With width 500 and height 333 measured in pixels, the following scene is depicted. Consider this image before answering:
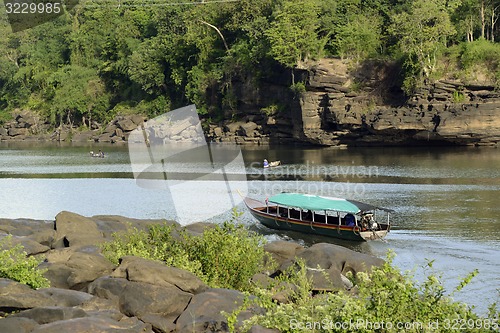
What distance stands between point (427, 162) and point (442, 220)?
21602mm

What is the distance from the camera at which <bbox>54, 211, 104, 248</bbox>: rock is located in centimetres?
2367

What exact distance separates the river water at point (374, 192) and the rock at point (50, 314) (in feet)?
23.4

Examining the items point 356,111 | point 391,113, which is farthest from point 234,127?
point 391,113

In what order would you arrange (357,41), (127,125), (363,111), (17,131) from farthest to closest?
(17,131) < (127,125) < (357,41) < (363,111)

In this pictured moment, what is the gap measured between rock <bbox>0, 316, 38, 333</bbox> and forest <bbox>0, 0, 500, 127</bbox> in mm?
54370

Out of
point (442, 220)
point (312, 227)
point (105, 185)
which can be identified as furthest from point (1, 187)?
point (442, 220)

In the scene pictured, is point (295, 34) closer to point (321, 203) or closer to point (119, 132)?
point (119, 132)

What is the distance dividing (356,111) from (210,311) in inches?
2143

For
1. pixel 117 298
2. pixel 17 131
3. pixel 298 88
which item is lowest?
pixel 17 131

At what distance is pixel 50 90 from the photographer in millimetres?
113375

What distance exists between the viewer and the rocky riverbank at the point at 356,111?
6153 centimetres

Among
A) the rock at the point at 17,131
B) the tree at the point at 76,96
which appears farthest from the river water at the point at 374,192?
the rock at the point at 17,131

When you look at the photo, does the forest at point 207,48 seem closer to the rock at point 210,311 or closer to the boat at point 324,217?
the boat at point 324,217

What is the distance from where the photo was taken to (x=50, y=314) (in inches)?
545
